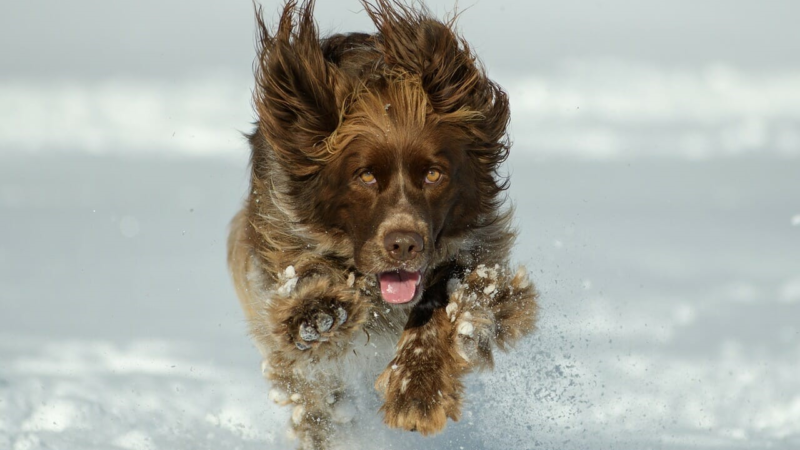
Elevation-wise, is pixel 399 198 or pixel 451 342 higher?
pixel 399 198

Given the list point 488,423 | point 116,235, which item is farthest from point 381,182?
point 116,235

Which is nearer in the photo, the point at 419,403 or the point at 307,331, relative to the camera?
the point at 419,403

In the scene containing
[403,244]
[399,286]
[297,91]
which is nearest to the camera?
[403,244]

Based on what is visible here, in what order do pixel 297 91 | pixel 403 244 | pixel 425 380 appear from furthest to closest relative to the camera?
1. pixel 297 91
2. pixel 425 380
3. pixel 403 244

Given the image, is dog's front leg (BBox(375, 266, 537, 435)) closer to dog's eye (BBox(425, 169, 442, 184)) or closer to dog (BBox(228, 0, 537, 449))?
dog (BBox(228, 0, 537, 449))

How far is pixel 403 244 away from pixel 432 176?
439 millimetres

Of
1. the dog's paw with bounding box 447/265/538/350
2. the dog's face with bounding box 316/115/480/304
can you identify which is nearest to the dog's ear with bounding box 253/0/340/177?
the dog's face with bounding box 316/115/480/304

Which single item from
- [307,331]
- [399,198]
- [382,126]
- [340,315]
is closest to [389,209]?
[399,198]

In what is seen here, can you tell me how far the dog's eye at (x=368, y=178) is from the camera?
174 inches

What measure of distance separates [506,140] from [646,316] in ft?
9.91

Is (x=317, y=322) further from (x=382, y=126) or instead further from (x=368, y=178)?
(x=382, y=126)

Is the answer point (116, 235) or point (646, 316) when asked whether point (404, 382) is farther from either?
point (116, 235)

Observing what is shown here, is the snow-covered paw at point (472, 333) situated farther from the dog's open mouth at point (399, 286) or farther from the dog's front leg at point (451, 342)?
the dog's open mouth at point (399, 286)

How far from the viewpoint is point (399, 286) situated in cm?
443
